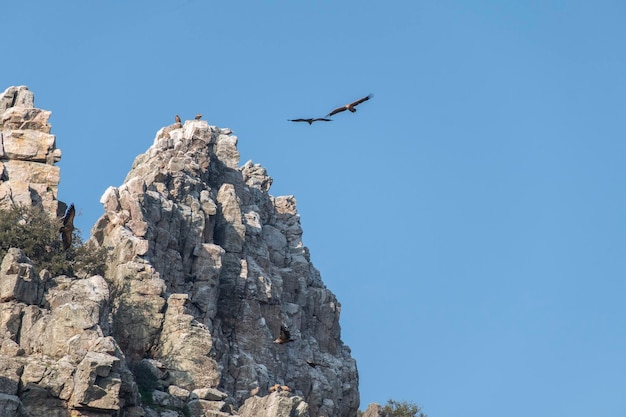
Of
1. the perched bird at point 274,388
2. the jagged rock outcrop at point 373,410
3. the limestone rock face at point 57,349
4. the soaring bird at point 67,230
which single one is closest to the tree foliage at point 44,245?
the soaring bird at point 67,230

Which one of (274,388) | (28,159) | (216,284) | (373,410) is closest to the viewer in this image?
(274,388)

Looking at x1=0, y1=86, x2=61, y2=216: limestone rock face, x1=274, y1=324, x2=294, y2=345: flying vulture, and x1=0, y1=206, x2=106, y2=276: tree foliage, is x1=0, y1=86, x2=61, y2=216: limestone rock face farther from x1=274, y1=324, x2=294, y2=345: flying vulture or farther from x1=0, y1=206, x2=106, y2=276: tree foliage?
x1=274, y1=324, x2=294, y2=345: flying vulture

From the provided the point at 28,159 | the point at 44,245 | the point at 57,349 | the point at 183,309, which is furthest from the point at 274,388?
the point at 28,159

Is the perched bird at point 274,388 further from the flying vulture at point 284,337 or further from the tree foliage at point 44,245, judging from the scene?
the tree foliage at point 44,245

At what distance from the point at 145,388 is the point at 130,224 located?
1506cm

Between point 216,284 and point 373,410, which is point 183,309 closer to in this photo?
point 216,284

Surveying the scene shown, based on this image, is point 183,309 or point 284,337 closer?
point 183,309

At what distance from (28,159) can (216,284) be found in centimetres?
1378

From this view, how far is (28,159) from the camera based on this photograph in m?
126

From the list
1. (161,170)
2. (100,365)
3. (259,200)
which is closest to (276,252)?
(259,200)

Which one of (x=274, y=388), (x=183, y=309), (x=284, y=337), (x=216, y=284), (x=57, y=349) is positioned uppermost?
(x=216, y=284)

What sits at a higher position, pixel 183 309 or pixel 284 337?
pixel 284 337

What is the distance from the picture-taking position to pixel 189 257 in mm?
128625

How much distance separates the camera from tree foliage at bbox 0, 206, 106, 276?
384 feet
